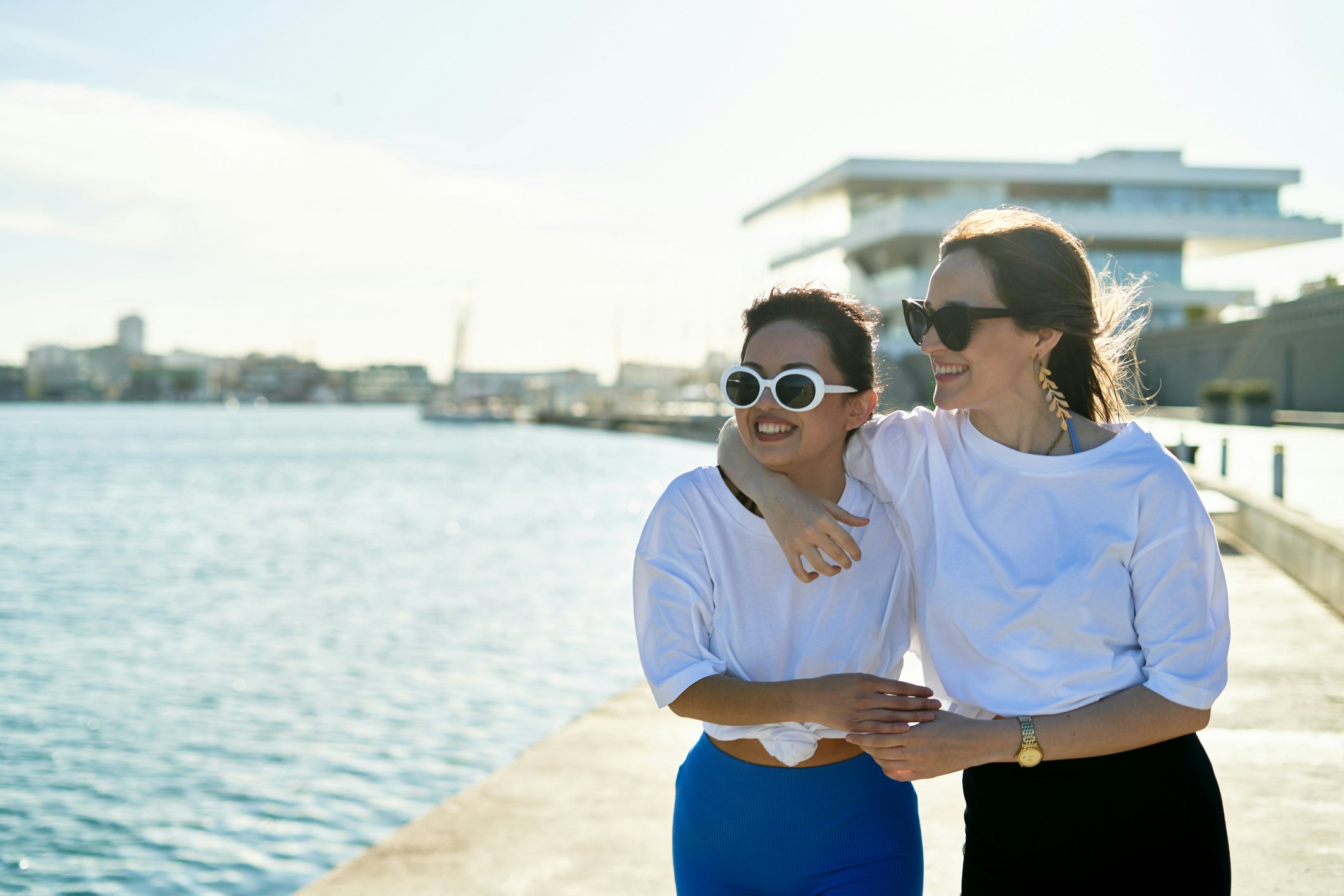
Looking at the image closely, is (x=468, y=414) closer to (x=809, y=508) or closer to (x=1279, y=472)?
(x=1279, y=472)

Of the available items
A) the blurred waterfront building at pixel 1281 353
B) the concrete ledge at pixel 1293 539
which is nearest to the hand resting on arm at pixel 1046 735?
the concrete ledge at pixel 1293 539

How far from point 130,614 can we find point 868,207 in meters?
49.6

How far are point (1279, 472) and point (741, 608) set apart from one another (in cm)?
1356

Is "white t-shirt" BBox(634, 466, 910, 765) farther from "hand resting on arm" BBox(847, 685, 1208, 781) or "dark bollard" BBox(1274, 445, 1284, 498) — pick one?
"dark bollard" BBox(1274, 445, 1284, 498)

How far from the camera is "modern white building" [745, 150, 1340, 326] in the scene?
57.0 m

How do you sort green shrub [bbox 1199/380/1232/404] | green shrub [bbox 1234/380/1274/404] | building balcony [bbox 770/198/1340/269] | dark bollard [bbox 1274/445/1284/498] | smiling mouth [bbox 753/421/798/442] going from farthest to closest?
building balcony [bbox 770/198/1340/269], green shrub [bbox 1199/380/1232/404], green shrub [bbox 1234/380/1274/404], dark bollard [bbox 1274/445/1284/498], smiling mouth [bbox 753/421/798/442]

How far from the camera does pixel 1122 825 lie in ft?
6.98

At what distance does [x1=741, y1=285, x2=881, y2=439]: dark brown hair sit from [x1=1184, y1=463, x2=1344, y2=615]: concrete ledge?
8.15 m

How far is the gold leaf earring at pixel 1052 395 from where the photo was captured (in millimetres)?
2275

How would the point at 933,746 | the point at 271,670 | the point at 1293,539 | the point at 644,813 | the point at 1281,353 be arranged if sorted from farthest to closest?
the point at 1281,353 < the point at 271,670 < the point at 1293,539 < the point at 644,813 < the point at 933,746

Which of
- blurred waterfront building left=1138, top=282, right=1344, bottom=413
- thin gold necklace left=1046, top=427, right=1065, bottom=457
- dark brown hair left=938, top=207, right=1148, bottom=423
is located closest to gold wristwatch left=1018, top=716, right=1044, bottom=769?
thin gold necklace left=1046, top=427, right=1065, bottom=457

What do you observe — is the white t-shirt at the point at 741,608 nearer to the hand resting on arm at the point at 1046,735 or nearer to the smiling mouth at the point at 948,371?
the hand resting on arm at the point at 1046,735

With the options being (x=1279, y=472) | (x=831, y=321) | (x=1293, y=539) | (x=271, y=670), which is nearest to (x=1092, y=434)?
(x=831, y=321)

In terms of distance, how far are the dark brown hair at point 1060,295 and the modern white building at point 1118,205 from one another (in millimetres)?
54718
